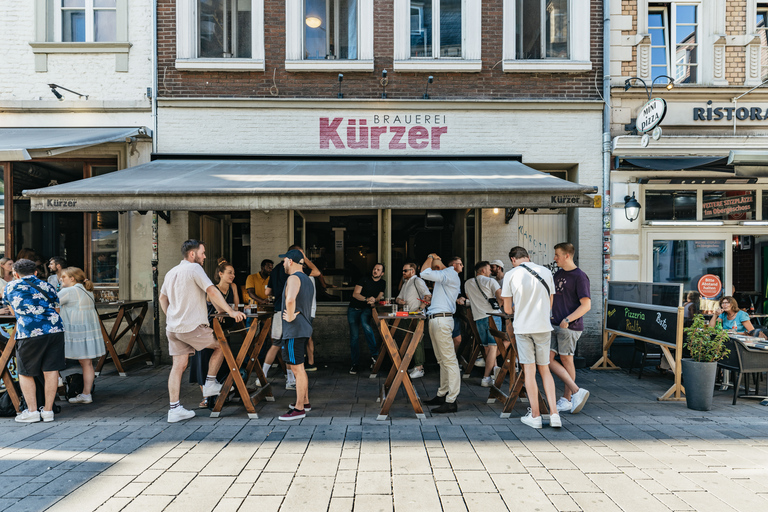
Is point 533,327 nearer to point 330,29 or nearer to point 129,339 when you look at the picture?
point 330,29

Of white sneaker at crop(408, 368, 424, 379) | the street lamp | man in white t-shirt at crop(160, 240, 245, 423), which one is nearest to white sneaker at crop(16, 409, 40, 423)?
man in white t-shirt at crop(160, 240, 245, 423)

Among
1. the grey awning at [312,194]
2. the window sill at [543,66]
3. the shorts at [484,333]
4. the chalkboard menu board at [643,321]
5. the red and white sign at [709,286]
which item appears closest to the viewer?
the grey awning at [312,194]

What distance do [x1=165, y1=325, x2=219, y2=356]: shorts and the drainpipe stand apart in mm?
6724

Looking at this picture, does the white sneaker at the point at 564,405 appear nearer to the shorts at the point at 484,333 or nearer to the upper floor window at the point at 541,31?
the shorts at the point at 484,333

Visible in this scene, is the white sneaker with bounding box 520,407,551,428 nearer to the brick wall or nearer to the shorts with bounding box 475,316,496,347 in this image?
the shorts with bounding box 475,316,496,347

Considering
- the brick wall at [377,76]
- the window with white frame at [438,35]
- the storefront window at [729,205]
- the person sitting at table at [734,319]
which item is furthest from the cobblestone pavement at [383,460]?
the window with white frame at [438,35]

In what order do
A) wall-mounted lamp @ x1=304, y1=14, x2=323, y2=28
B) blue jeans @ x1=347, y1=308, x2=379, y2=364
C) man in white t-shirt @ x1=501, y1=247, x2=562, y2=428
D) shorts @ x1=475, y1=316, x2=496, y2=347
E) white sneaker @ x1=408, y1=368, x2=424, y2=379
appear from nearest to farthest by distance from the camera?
man in white t-shirt @ x1=501, y1=247, x2=562, y2=428 → shorts @ x1=475, y1=316, x2=496, y2=347 → white sneaker @ x1=408, y1=368, x2=424, y2=379 → blue jeans @ x1=347, y1=308, x2=379, y2=364 → wall-mounted lamp @ x1=304, y1=14, x2=323, y2=28

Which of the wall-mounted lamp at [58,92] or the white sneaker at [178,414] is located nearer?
the white sneaker at [178,414]

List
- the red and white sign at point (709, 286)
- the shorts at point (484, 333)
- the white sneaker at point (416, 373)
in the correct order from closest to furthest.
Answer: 1. the shorts at point (484, 333)
2. the white sneaker at point (416, 373)
3. the red and white sign at point (709, 286)

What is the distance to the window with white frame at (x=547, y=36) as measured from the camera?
28.2 ft

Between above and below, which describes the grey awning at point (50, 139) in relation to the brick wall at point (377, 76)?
below

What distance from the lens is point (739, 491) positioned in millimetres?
3688

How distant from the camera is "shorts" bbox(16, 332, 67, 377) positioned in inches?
207

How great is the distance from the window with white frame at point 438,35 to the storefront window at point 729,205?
5.00 m
